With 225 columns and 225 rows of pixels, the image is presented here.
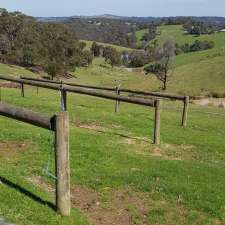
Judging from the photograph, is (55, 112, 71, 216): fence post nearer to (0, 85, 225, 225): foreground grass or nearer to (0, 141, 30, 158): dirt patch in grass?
(0, 85, 225, 225): foreground grass

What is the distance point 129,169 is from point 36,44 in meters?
95.1

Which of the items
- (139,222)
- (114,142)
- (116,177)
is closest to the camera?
(139,222)

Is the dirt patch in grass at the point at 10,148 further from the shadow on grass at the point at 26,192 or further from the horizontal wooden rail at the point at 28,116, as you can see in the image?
the horizontal wooden rail at the point at 28,116

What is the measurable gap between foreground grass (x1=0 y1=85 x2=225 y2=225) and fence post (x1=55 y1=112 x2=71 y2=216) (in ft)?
0.69

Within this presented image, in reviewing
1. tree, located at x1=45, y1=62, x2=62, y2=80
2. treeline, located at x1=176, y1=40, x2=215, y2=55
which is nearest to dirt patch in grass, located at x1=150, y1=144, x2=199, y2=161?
tree, located at x1=45, y1=62, x2=62, y2=80

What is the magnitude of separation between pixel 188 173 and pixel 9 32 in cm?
10031

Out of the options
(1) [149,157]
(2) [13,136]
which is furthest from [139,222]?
(2) [13,136]

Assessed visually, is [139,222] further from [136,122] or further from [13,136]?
[136,122]

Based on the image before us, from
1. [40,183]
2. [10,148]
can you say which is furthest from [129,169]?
[10,148]

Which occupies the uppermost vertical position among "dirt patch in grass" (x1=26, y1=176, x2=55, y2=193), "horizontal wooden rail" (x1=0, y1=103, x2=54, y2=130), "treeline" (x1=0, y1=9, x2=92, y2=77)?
"horizontal wooden rail" (x1=0, y1=103, x2=54, y2=130)

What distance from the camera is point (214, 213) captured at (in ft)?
27.3

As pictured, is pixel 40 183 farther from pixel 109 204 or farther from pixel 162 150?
pixel 162 150

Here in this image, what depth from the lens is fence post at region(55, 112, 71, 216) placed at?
6992mm

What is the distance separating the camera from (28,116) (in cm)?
760
